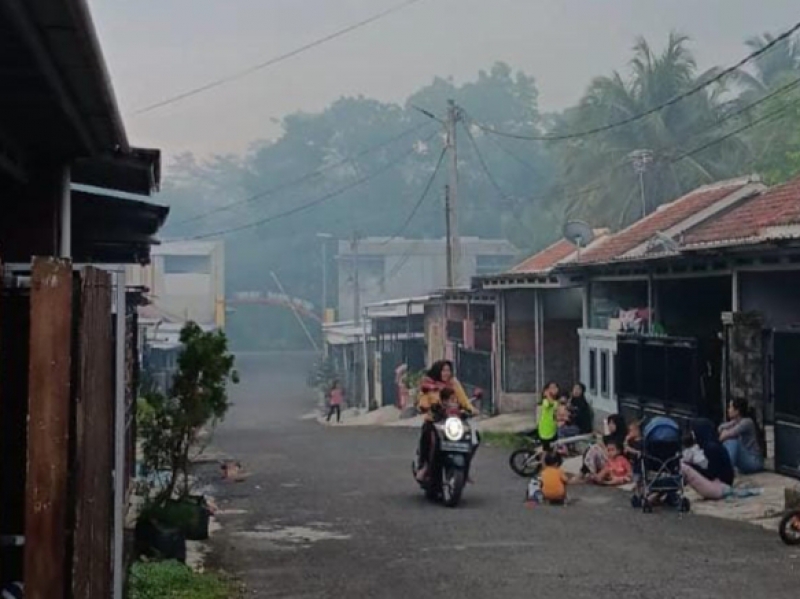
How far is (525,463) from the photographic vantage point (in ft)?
58.5

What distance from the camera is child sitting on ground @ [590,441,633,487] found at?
53.6ft

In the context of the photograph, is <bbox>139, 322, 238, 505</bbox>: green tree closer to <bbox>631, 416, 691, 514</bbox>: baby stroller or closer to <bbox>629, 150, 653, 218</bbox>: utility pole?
<bbox>631, 416, 691, 514</bbox>: baby stroller

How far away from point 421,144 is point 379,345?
3041cm

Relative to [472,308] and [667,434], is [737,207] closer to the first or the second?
[472,308]

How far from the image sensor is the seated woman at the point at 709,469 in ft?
46.7

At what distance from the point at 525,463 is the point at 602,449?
1.34 m

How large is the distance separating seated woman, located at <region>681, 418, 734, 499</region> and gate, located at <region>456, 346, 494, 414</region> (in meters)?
14.3

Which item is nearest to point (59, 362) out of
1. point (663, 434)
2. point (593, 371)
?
point (663, 434)

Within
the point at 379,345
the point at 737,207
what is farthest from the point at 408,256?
the point at 737,207

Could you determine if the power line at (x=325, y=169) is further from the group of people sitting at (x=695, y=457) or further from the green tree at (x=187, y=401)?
the green tree at (x=187, y=401)

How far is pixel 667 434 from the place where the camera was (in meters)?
13.9

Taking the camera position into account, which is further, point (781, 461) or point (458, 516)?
point (781, 461)

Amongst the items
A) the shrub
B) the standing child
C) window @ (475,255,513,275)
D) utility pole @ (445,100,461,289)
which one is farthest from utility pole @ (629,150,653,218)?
the shrub

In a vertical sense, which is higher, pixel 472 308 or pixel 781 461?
pixel 472 308
